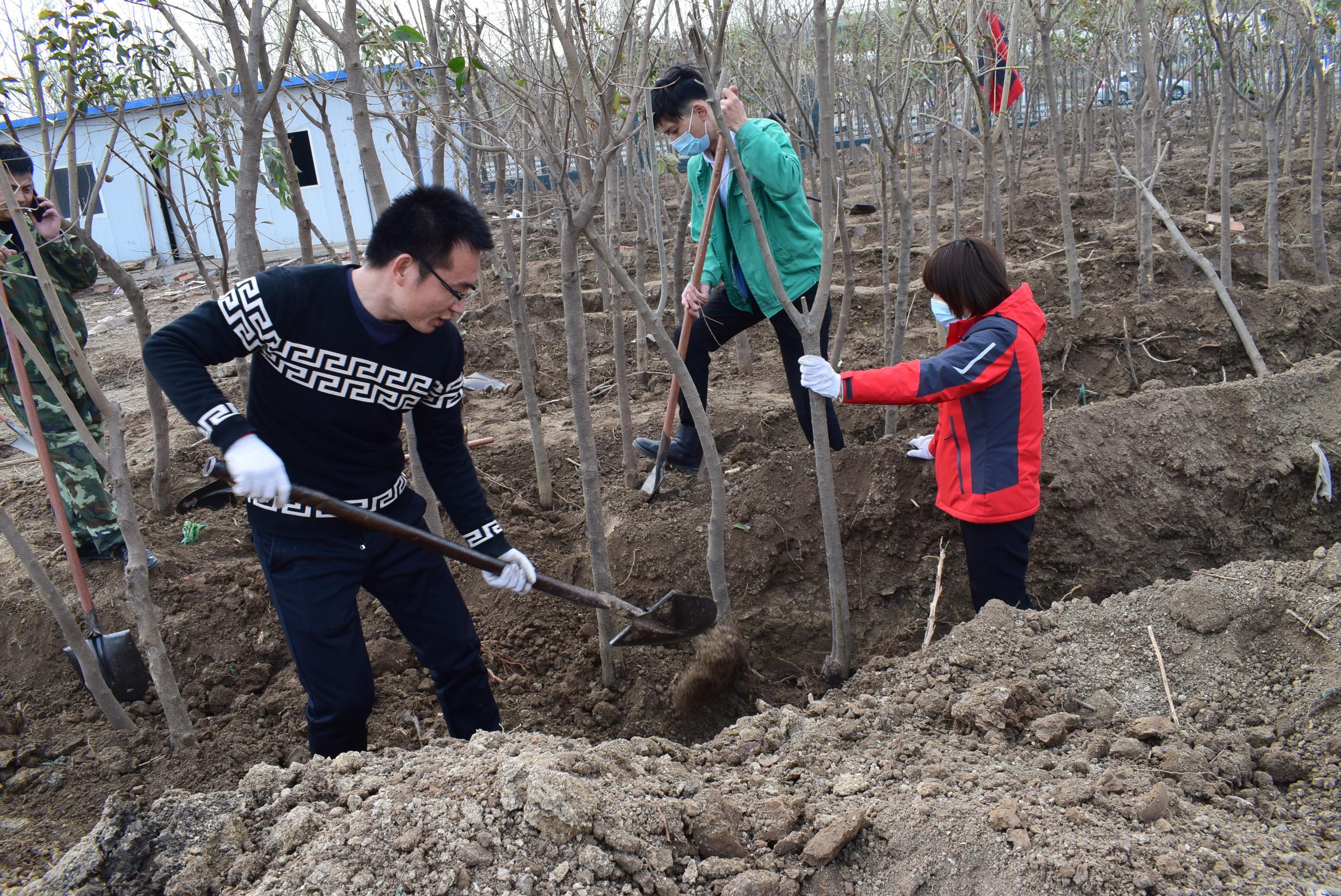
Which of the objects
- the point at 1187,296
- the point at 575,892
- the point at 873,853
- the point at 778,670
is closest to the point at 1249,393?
the point at 1187,296

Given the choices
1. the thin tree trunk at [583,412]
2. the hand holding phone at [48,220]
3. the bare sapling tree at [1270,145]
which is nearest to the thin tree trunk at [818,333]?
the thin tree trunk at [583,412]

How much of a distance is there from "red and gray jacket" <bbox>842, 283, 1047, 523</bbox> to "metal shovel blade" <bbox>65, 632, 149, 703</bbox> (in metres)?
2.56

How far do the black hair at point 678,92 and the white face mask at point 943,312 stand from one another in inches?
49.0

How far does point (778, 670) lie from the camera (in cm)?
333

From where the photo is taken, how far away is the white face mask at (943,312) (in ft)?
9.16

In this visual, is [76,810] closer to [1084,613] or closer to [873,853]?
[873,853]

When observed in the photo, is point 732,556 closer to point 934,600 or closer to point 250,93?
point 934,600

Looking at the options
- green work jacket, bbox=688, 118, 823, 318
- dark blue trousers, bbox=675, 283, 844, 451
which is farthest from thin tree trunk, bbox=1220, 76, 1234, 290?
green work jacket, bbox=688, 118, 823, 318

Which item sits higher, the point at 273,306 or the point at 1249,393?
the point at 273,306

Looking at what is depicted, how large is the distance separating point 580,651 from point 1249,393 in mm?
3277

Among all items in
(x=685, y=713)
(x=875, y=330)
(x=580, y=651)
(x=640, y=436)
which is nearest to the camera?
(x=685, y=713)

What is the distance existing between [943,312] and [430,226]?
1687 mm

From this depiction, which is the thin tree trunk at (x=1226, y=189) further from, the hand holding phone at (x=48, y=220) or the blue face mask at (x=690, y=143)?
the hand holding phone at (x=48, y=220)

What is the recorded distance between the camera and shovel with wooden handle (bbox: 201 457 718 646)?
203 centimetres
